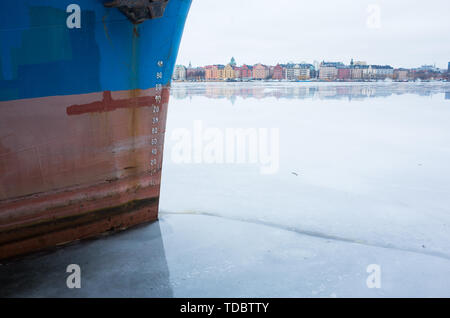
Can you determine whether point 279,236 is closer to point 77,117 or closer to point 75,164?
point 75,164

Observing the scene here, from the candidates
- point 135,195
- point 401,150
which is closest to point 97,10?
point 135,195

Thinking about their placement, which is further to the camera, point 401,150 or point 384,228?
point 401,150

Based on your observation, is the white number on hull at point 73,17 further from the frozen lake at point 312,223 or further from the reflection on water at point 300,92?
the reflection on water at point 300,92

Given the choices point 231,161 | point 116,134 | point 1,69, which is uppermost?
point 1,69

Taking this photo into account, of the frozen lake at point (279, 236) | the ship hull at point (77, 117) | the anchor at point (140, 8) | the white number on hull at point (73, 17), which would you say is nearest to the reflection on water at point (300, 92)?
the frozen lake at point (279, 236)

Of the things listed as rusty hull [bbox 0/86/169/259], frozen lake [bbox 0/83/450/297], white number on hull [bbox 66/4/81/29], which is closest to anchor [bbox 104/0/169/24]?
white number on hull [bbox 66/4/81/29]

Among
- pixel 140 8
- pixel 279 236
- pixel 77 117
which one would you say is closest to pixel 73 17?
pixel 140 8

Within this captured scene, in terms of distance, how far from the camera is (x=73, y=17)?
10.1ft

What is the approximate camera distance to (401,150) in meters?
7.22

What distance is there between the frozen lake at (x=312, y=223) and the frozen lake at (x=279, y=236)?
13 mm

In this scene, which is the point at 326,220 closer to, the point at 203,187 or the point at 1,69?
the point at 203,187

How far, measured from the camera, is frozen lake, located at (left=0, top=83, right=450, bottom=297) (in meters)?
2.79

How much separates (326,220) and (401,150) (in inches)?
162

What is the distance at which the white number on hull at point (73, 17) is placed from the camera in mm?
→ 3035
